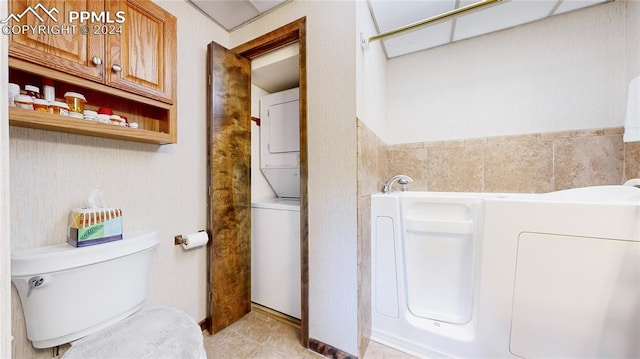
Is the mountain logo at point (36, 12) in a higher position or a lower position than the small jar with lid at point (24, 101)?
higher

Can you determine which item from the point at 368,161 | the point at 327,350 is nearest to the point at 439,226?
the point at 368,161

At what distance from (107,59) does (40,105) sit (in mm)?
290

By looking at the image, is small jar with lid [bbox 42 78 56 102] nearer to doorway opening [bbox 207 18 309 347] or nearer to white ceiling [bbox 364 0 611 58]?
doorway opening [bbox 207 18 309 347]

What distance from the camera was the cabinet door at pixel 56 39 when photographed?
71 centimetres

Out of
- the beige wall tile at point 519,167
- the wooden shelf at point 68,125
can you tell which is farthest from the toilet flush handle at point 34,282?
the beige wall tile at point 519,167

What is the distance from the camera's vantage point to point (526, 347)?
1.06m

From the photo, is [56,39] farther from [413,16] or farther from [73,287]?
[413,16]

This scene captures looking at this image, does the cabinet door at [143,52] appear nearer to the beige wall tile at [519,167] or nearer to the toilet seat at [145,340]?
the toilet seat at [145,340]

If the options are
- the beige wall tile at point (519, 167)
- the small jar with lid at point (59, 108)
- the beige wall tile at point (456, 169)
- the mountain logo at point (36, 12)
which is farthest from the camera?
the beige wall tile at point (456, 169)

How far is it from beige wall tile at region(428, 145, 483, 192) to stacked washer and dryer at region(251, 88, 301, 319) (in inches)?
45.7

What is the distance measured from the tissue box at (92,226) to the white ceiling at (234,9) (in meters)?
1.31

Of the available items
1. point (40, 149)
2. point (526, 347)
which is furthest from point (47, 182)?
point (526, 347)

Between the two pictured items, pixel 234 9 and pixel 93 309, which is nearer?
pixel 93 309

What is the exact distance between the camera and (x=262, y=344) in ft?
4.43
